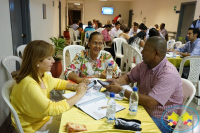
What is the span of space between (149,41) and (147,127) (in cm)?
76

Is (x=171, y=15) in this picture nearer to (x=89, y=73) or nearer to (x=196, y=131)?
(x=89, y=73)

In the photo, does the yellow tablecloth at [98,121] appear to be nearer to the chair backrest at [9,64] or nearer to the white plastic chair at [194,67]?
the chair backrest at [9,64]

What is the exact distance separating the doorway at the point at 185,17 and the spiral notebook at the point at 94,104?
620 cm

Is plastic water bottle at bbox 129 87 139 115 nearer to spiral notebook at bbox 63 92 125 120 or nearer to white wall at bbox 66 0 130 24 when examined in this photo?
spiral notebook at bbox 63 92 125 120

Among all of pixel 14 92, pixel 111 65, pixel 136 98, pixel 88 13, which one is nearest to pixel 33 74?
pixel 14 92

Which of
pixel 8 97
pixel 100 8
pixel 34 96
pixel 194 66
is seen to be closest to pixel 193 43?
pixel 194 66

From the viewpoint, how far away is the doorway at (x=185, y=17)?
621 centimetres

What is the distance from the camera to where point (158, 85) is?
1341mm

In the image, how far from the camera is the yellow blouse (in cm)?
112

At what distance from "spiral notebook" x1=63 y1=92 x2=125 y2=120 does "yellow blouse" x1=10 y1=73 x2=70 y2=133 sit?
0.44ft

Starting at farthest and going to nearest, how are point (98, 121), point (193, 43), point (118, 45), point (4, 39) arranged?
point (118, 45), point (193, 43), point (4, 39), point (98, 121)

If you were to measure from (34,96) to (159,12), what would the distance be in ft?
29.7

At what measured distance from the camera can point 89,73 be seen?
2086 mm

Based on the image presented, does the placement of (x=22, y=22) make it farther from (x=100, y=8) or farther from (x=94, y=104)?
(x=100, y=8)
